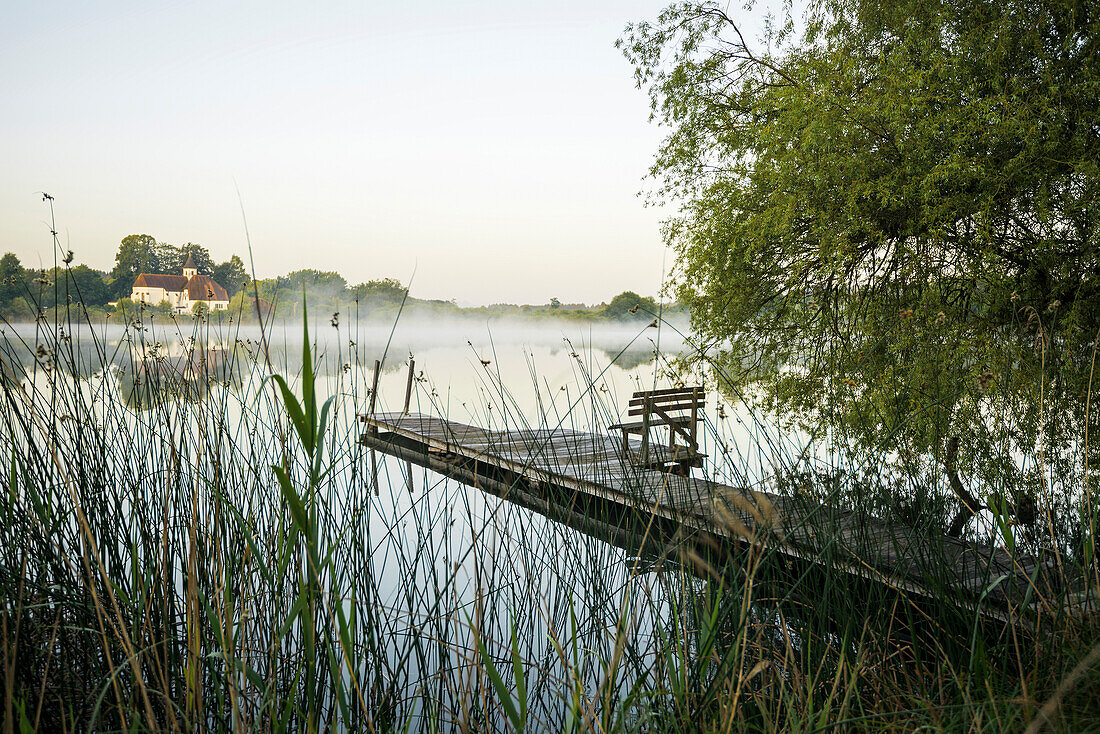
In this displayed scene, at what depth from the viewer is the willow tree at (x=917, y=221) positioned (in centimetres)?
425

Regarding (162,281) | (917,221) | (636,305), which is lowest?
(636,305)

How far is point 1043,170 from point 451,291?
12.5 ft

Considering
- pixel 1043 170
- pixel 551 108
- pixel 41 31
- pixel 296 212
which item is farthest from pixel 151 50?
pixel 1043 170

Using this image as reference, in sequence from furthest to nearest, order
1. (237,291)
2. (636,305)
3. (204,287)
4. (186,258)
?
(186,258) < (237,291) < (204,287) < (636,305)

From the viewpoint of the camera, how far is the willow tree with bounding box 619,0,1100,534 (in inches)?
167

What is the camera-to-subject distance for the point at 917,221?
4836mm

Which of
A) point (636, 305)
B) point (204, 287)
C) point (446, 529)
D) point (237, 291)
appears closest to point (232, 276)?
point (237, 291)

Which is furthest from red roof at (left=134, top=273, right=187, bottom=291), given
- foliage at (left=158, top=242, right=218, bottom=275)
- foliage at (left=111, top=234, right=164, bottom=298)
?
foliage at (left=111, top=234, right=164, bottom=298)

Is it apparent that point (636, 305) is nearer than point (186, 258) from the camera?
Yes

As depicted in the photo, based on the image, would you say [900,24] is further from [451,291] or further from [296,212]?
[296,212]

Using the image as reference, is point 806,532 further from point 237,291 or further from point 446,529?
point 237,291

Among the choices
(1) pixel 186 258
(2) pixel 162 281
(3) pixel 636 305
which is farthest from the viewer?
(2) pixel 162 281

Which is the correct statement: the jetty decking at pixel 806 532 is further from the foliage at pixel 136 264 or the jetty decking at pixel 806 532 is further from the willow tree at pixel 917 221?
the foliage at pixel 136 264

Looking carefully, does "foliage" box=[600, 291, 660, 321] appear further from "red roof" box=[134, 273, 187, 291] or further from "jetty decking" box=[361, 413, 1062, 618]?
"red roof" box=[134, 273, 187, 291]
